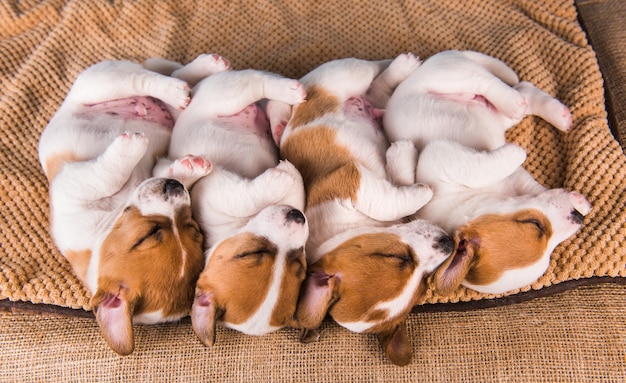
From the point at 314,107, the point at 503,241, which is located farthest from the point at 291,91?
the point at 503,241

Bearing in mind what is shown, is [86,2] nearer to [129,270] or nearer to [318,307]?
[129,270]

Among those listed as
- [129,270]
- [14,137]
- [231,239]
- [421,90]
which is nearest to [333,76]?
[421,90]

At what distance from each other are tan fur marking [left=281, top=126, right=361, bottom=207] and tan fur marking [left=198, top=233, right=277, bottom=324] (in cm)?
40

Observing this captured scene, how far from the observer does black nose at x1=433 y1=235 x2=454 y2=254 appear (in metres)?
1.93

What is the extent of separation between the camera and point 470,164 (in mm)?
2098

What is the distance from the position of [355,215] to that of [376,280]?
331 mm

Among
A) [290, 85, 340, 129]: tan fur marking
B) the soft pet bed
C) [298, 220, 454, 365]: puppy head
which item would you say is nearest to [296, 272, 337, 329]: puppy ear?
A: [298, 220, 454, 365]: puppy head

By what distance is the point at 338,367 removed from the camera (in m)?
2.08

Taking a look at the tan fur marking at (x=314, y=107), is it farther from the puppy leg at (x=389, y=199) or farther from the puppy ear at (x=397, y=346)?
the puppy ear at (x=397, y=346)

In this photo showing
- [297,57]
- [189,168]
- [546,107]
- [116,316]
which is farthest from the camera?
[297,57]

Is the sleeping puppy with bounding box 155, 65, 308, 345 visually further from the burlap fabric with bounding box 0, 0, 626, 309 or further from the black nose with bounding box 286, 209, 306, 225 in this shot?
the burlap fabric with bounding box 0, 0, 626, 309

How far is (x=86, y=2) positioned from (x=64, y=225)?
1.67m

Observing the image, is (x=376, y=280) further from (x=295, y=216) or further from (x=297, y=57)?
(x=297, y=57)

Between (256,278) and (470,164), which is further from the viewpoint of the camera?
(470,164)
